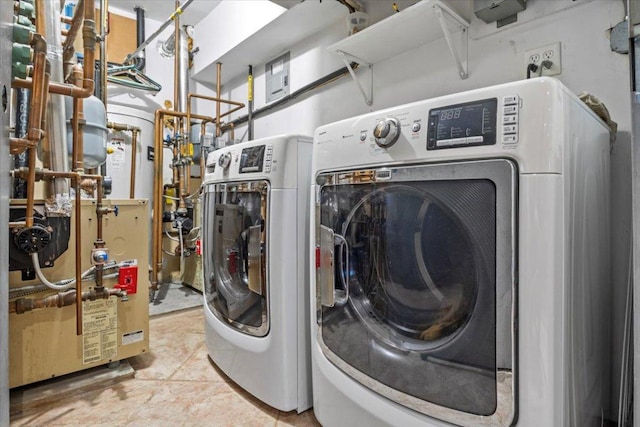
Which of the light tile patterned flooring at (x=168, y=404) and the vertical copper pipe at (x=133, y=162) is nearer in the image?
the light tile patterned flooring at (x=168, y=404)

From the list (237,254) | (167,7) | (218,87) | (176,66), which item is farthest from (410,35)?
(167,7)

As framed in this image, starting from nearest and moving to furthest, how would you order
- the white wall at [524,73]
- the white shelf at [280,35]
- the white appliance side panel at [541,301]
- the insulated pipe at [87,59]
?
1. the white appliance side panel at [541,301]
2. the white wall at [524,73]
3. the insulated pipe at [87,59]
4. the white shelf at [280,35]

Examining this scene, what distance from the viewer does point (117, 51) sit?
3053 mm

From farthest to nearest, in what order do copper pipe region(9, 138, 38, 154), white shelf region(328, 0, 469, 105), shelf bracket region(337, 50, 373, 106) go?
1. shelf bracket region(337, 50, 373, 106)
2. white shelf region(328, 0, 469, 105)
3. copper pipe region(9, 138, 38, 154)

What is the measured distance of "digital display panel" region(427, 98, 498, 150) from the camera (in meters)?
0.73

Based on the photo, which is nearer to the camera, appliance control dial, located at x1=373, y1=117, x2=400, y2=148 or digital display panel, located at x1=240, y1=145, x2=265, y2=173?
appliance control dial, located at x1=373, y1=117, x2=400, y2=148

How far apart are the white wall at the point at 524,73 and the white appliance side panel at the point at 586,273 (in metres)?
0.13

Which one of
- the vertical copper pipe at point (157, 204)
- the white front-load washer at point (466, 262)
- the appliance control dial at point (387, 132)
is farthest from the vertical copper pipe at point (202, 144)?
the appliance control dial at point (387, 132)

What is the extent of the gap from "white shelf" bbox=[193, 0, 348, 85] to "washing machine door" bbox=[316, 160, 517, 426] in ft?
4.78

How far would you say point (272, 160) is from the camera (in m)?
1.28

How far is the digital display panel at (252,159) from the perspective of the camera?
4.35 ft

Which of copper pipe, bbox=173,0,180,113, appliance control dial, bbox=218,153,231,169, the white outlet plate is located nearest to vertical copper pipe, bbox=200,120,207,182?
copper pipe, bbox=173,0,180,113

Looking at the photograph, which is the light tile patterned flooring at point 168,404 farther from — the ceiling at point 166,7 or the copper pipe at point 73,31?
the ceiling at point 166,7

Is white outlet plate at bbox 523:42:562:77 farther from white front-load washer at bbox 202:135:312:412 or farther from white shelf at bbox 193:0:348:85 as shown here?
white shelf at bbox 193:0:348:85
